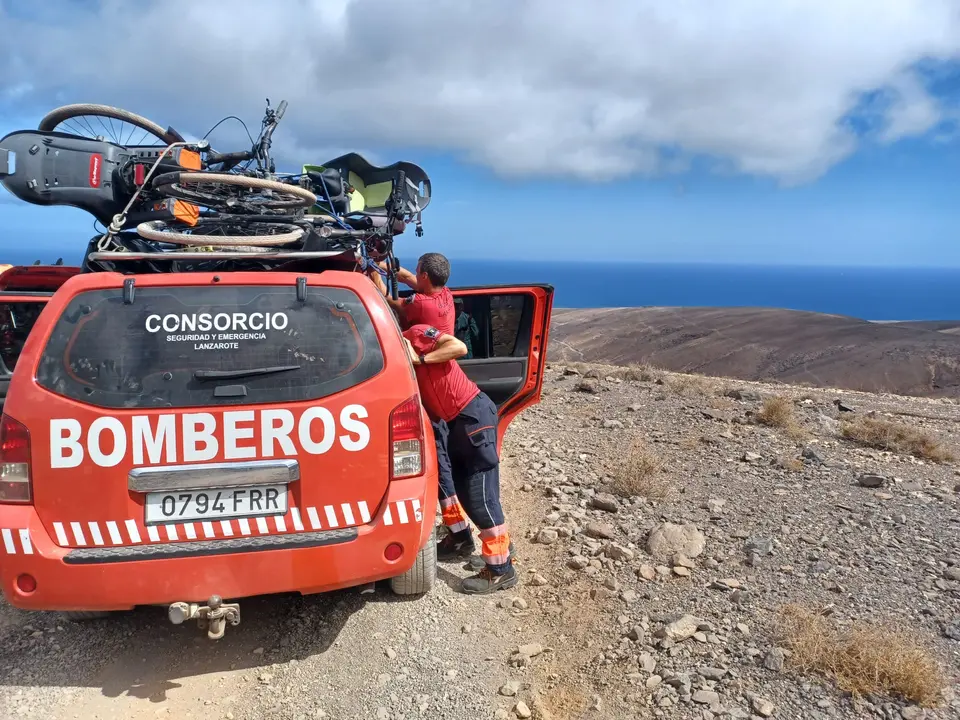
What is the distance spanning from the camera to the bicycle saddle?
7109 mm

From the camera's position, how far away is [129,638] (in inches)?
148

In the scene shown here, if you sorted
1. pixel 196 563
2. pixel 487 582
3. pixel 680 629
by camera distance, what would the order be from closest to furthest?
pixel 196 563
pixel 680 629
pixel 487 582

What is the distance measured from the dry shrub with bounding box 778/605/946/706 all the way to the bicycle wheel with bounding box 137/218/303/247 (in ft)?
11.8

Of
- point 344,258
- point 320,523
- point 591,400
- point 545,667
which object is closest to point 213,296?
point 344,258

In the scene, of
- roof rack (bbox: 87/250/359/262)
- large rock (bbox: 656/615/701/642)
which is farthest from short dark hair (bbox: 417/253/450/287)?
large rock (bbox: 656/615/701/642)

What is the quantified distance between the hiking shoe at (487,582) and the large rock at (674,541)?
1036 mm

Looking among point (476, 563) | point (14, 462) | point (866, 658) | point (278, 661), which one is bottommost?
point (278, 661)

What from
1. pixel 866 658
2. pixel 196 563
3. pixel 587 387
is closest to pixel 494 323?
pixel 196 563

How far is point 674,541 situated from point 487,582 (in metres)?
1.40

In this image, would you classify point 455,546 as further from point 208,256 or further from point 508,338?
point 208,256

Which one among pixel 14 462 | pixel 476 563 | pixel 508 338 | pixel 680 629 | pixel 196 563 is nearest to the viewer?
pixel 14 462

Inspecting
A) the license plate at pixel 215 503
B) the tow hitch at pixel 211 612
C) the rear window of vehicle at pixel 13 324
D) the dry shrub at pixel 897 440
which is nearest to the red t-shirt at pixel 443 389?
the license plate at pixel 215 503

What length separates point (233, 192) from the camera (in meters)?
5.49

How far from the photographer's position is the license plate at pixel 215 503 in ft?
10.0
